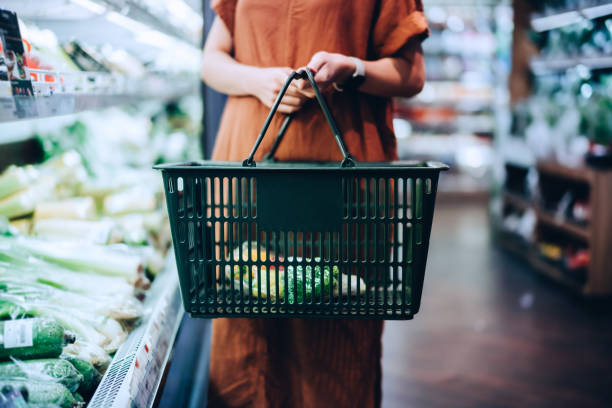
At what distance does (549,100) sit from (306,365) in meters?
3.58

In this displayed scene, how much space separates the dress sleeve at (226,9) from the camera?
1.32 metres

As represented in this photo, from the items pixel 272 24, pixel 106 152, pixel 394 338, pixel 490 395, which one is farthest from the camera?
pixel 394 338

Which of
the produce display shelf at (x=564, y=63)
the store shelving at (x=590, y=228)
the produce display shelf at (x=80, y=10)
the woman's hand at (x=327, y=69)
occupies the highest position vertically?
the produce display shelf at (x=564, y=63)

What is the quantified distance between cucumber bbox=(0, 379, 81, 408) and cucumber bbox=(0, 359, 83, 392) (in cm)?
2

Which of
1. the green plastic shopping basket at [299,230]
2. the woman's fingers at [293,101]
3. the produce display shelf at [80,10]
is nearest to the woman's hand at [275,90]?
the woman's fingers at [293,101]

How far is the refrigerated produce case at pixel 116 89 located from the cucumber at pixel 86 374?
4 cm

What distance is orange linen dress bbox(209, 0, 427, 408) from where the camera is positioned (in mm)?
1222

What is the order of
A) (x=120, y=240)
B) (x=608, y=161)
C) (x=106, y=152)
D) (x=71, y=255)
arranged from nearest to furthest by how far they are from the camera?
(x=71, y=255) < (x=120, y=240) < (x=106, y=152) < (x=608, y=161)

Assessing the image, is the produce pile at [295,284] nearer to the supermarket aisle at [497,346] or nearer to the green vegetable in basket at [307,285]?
the green vegetable in basket at [307,285]

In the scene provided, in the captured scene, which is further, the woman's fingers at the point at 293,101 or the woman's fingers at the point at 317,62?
the woman's fingers at the point at 293,101

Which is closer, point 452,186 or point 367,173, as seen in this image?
point 367,173

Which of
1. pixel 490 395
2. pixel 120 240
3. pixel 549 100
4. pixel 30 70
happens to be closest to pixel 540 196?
pixel 549 100

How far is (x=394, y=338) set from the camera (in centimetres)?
297

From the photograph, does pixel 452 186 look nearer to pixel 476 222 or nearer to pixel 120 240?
pixel 476 222
